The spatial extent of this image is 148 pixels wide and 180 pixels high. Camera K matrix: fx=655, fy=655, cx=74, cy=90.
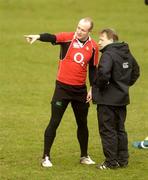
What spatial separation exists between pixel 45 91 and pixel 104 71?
8592 mm

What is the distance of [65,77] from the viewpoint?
1033 cm

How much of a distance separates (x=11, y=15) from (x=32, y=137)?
21.2m

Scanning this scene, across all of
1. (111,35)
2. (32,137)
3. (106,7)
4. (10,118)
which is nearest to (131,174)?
(111,35)

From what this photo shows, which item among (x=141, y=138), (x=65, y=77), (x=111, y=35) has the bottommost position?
(x=141, y=138)

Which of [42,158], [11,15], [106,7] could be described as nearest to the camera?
[42,158]

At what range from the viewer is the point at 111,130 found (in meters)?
10.2

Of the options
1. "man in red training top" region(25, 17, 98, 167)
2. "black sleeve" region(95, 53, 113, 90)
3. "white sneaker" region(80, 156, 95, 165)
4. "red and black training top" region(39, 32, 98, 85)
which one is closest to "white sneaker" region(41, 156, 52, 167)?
"man in red training top" region(25, 17, 98, 167)

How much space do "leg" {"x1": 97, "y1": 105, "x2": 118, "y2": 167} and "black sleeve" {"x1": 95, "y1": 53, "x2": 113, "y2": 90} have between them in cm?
40

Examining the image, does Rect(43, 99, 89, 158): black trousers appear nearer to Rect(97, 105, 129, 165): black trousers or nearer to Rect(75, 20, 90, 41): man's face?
Rect(97, 105, 129, 165): black trousers

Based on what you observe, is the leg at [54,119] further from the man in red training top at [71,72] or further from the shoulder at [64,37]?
the shoulder at [64,37]

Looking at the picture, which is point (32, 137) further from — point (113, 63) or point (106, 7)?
point (106, 7)

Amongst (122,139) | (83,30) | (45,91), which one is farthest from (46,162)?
(45,91)

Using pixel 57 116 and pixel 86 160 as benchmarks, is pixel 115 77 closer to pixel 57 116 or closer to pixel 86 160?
pixel 57 116

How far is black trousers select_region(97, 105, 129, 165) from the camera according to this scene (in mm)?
10180
